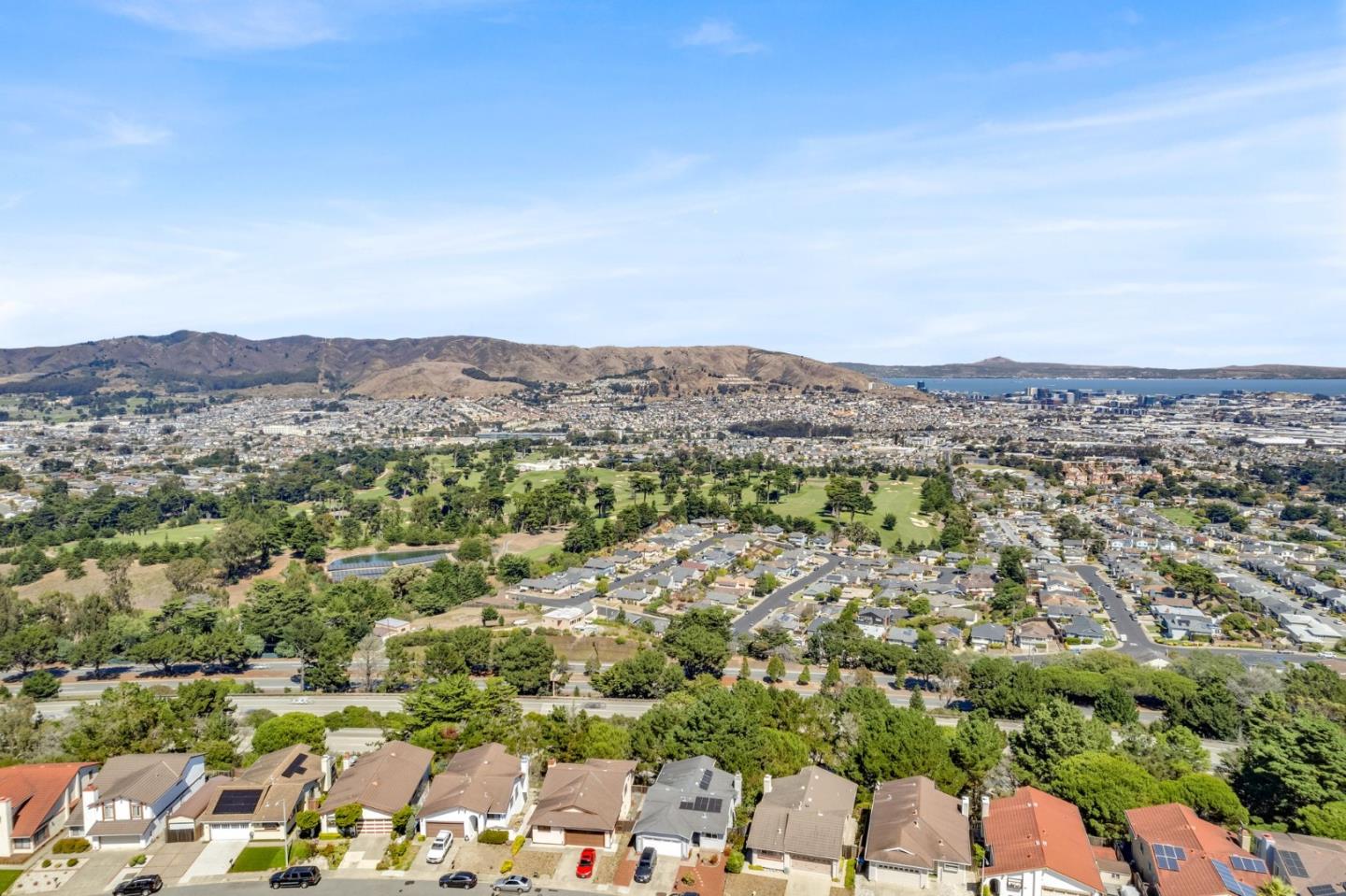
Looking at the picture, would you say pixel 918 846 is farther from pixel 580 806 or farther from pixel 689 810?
pixel 580 806

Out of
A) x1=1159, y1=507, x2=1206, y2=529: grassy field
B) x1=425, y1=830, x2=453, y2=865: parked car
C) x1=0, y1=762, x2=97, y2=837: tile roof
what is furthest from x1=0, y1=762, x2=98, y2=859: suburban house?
x1=1159, y1=507, x2=1206, y2=529: grassy field

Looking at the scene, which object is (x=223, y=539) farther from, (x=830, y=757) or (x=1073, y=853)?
(x=1073, y=853)

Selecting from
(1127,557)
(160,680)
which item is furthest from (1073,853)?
(1127,557)

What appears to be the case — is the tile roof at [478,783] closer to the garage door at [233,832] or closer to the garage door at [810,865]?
the garage door at [233,832]

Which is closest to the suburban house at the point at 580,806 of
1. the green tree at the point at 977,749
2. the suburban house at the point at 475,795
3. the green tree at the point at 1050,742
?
the suburban house at the point at 475,795

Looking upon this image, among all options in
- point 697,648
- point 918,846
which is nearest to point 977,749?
point 918,846
